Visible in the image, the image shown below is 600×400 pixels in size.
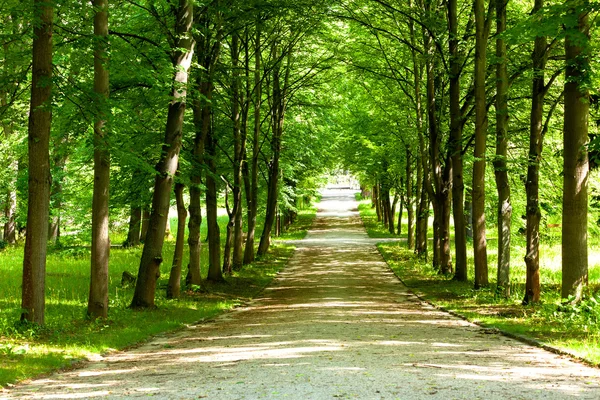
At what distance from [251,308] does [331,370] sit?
31.9 feet

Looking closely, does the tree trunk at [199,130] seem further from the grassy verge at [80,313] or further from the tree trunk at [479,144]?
the tree trunk at [479,144]

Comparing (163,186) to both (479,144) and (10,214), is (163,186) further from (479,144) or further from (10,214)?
(10,214)

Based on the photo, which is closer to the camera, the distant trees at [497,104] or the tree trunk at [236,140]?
the distant trees at [497,104]

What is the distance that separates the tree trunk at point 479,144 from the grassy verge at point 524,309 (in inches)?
30.0

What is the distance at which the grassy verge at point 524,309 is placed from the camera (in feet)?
34.1

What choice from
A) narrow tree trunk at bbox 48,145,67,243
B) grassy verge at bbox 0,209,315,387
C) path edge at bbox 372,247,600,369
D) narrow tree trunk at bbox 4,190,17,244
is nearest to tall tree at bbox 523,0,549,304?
path edge at bbox 372,247,600,369

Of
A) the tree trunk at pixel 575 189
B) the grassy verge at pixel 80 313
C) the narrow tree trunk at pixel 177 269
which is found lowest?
the grassy verge at pixel 80 313

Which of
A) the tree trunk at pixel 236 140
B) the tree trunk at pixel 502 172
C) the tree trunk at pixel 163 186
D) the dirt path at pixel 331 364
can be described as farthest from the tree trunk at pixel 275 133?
the dirt path at pixel 331 364

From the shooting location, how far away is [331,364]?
829 cm

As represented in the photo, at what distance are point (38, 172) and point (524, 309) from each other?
10.1 metres

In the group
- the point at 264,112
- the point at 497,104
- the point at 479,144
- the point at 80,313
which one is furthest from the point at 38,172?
the point at 264,112

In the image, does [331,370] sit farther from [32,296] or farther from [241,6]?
[241,6]

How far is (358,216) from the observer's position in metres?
70.1

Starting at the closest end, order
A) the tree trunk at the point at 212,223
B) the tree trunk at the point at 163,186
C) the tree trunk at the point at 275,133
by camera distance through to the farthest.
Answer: the tree trunk at the point at 163,186 < the tree trunk at the point at 212,223 < the tree trunk at the point at 275,133
